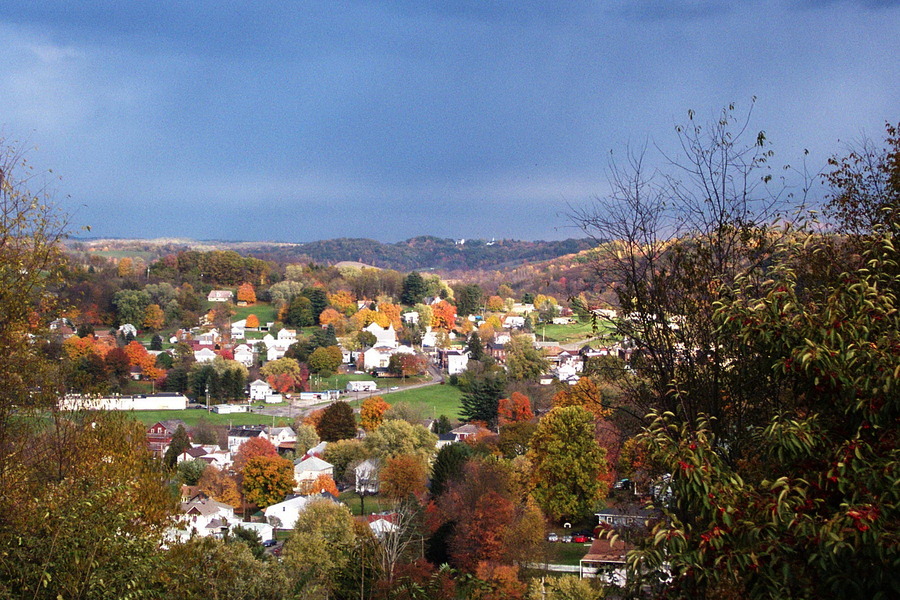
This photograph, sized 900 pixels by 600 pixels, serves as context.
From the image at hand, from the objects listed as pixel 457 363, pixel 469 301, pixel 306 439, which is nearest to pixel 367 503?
pixel 306 439

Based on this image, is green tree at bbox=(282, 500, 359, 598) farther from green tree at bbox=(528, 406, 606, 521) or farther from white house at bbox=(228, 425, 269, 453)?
white house at bbox=(228, 425, 269, 453)

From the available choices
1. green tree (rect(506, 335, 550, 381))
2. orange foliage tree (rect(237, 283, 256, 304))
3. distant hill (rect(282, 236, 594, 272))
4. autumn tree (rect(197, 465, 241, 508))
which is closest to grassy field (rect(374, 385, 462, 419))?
green tree (rect(506, 335, 550, 381))

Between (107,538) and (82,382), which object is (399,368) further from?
(107,538)

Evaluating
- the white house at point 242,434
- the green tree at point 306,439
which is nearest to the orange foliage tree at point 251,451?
the green tree at point 306,439

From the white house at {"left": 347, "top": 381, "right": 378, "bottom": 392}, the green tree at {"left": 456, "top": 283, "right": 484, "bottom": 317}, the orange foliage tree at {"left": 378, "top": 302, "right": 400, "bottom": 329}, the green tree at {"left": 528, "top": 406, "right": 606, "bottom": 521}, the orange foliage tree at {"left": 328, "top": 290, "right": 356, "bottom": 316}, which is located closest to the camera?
the green tree at {"left": 528, "top": 406, "right": 606, "bottom": 521}

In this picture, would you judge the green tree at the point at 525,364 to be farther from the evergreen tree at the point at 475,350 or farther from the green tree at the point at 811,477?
the green tree at the point at 811,477

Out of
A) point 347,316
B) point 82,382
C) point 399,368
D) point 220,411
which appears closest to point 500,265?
point 347,316
